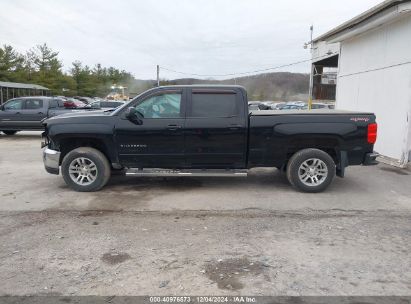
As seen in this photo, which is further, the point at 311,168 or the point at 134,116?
the point at 311,168

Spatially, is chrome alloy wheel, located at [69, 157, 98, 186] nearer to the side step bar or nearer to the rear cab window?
the side step bar

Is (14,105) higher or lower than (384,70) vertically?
lower

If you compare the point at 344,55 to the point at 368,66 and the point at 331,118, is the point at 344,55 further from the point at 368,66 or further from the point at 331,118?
the point at 331,118

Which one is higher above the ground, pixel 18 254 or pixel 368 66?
pixel 368 66

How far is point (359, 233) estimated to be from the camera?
4.80 m

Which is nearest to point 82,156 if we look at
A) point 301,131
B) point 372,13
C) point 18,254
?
point 18,254

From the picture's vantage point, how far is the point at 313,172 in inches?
265

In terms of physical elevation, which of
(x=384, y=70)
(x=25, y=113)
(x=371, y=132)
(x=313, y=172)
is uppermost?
(x=384, y=70)

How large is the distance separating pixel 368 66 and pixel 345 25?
1.59 metres

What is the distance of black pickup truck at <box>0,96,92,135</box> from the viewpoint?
51.2 feet

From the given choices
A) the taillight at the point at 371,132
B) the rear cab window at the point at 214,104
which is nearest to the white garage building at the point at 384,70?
the taillight at the point at 371,132

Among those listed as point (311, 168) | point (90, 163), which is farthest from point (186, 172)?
point (311, 168)

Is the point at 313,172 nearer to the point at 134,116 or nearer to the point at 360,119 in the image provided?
the point at 360,119

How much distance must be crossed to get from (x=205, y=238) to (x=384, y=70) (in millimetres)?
8665
